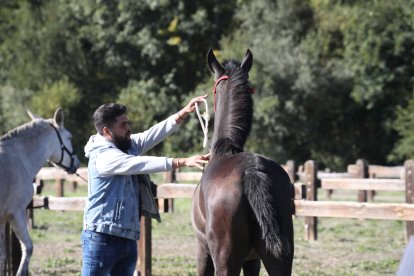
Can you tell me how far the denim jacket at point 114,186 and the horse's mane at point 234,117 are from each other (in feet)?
2.32

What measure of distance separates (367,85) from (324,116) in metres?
3.42

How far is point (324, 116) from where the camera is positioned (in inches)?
1503

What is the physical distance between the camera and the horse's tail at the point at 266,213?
548 cm

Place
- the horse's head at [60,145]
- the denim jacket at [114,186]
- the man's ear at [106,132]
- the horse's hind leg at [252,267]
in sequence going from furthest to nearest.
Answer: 1. the horse's head at [60,145]
2. the horse's hind leg at [252,267]
3. the man's ear at [106,132]
4. the denim jacket at [114,186]

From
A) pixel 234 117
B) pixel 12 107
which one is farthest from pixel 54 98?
pixel 234 117

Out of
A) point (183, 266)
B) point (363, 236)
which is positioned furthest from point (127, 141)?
point (363, 236)

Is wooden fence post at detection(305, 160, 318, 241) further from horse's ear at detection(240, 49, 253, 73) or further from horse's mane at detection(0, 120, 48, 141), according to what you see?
horse's ear at detection(240, 49, 253, 73)

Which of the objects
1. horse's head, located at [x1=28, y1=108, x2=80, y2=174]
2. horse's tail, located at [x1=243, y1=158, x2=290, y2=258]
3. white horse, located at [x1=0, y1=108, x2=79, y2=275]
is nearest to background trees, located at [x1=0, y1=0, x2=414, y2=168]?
horse's head, located at [x1=28, y1=108, x2=80, y2=174]

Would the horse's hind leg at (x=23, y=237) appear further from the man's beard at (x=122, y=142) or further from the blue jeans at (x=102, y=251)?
the man's beard at (x=122, y=142)

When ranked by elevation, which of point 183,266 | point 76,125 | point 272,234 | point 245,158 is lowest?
point 183,266

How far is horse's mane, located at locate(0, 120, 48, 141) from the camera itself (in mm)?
9789

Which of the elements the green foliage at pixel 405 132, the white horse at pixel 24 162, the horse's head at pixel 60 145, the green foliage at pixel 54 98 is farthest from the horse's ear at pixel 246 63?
the green foliage at pixel 54 98

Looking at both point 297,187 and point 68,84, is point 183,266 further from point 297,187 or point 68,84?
point 68,84

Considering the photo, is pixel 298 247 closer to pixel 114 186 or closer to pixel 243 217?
pixel 114 186
